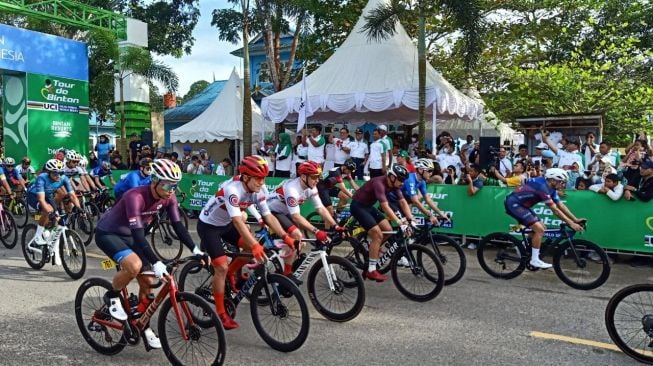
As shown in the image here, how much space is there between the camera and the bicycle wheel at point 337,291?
5898mm

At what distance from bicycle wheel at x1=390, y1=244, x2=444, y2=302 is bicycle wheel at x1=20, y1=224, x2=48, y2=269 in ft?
18.1

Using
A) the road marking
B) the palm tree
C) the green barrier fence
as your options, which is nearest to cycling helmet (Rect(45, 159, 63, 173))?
the green barrier fence

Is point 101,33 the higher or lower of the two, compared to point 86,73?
higher

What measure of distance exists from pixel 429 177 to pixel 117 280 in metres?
7.72

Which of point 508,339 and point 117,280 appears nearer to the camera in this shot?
point 117,280

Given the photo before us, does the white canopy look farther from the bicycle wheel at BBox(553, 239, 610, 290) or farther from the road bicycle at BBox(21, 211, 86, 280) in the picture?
the bicycle wheel at BBox(553, 239, 610, 290)

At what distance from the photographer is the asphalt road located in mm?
4973

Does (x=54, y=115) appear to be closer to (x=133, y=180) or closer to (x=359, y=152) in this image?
(x=359, y=152)

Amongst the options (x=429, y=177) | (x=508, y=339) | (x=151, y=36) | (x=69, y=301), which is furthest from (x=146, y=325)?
(x=151, y=36)

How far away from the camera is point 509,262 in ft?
27.0

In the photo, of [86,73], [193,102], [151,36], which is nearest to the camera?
[86,73]

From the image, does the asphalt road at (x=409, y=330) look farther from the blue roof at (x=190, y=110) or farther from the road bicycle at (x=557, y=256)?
the blue roof at (x=190, y=110)

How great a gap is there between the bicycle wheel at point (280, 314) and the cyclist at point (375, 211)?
2.39 m

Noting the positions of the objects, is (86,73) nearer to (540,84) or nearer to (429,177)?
(429,177)
